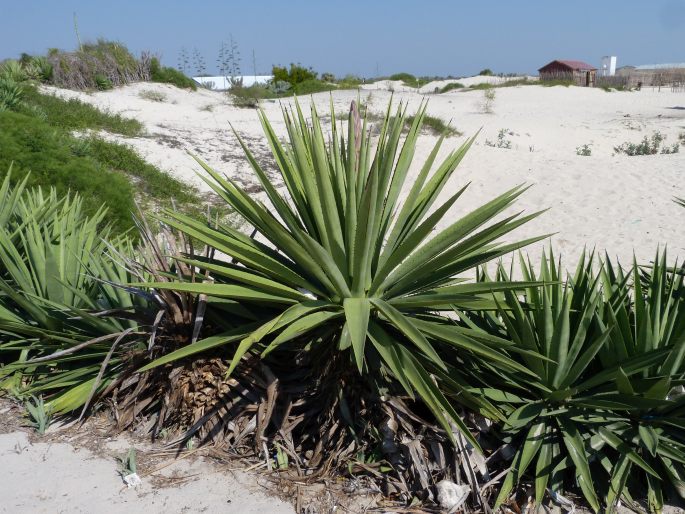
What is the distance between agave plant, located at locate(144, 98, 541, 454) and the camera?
8.18 ft

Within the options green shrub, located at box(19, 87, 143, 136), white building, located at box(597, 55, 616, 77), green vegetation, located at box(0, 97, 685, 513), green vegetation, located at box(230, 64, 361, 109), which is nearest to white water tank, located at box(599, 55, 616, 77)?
white building, located at box(597, 55, 616, 77)

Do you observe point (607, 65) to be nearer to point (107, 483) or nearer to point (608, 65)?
point (608, 65)

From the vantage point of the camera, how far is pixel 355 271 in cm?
266

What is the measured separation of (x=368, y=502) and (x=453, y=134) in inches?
556

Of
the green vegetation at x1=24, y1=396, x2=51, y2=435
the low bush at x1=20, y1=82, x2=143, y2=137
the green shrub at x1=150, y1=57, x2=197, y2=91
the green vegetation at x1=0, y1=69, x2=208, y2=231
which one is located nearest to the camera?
the green vegetation at x1=24, y1=396, x2=51, y2=435

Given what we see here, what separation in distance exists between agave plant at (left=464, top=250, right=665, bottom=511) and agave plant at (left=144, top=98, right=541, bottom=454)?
20 centimetres

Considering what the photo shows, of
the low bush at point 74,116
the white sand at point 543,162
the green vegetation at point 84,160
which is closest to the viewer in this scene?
the green vegetation at point 84,160

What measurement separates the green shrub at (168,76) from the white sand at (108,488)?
2009 cm

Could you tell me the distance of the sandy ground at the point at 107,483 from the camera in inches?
99.9

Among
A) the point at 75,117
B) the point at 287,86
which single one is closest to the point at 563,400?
the point at 75,117

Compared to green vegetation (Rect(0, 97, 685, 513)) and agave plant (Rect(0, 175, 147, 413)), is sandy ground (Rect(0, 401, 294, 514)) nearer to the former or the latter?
green vegetation (Rect(0, 97, 685, 513))

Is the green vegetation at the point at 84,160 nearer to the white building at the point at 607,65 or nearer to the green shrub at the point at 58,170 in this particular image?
the green shrub at the point at 58,170

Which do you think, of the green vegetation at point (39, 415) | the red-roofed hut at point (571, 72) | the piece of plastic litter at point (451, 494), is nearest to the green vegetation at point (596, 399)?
the piece of plastic litter at point (451, 494)

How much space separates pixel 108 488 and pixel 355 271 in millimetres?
1454
